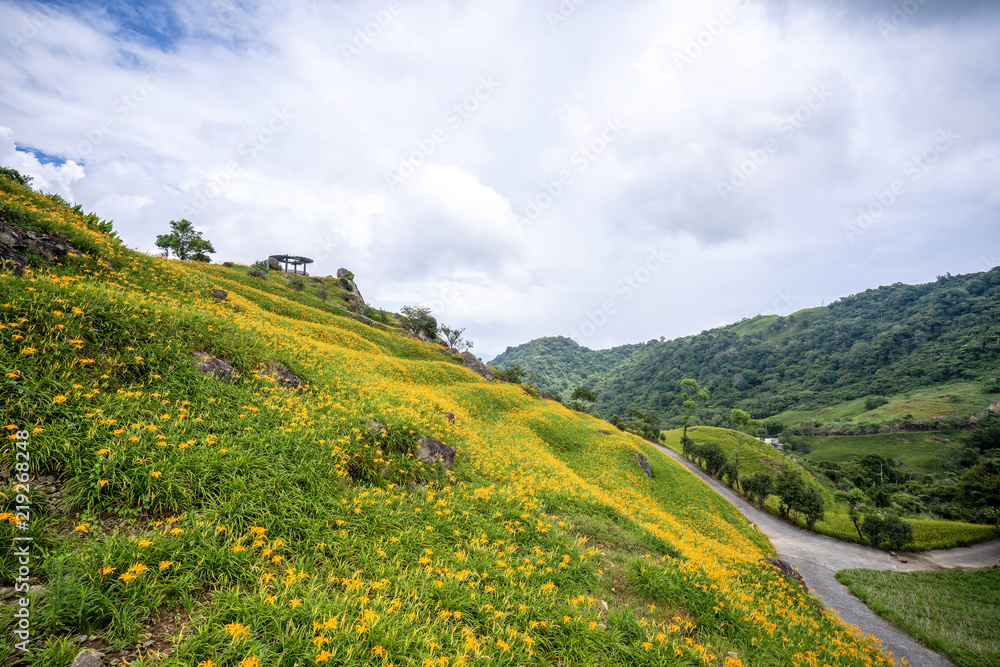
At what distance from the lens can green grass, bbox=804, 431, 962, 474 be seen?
271 feet

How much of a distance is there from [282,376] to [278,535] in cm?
580

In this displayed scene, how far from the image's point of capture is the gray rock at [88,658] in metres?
3.04

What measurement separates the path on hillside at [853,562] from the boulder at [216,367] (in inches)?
1201

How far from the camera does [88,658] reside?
122 inches

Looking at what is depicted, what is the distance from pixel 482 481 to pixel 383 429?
3.16 metres

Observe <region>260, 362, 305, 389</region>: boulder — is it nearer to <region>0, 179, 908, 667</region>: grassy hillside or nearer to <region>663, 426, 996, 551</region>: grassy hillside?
<region>0, 179, 908, 667</region>: grassy hillside

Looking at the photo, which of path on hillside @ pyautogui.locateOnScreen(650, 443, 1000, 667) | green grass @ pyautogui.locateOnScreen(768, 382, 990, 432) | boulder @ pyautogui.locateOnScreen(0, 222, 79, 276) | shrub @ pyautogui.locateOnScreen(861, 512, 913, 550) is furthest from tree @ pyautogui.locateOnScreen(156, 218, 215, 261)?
green grass @ pyautogui.locateOnScreen(768, 382, 990, 432)

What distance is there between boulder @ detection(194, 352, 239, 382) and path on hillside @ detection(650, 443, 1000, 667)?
30.5 meters

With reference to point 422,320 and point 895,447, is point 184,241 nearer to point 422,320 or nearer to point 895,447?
point 422,320

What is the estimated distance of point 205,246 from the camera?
5097 centimetres

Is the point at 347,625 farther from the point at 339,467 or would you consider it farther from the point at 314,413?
the point at 314,413

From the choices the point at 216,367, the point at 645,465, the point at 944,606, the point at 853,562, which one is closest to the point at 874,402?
the point at 853,562

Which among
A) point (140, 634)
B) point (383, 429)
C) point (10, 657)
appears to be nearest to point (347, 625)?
point (140, 634)

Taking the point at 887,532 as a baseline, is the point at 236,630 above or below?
above
